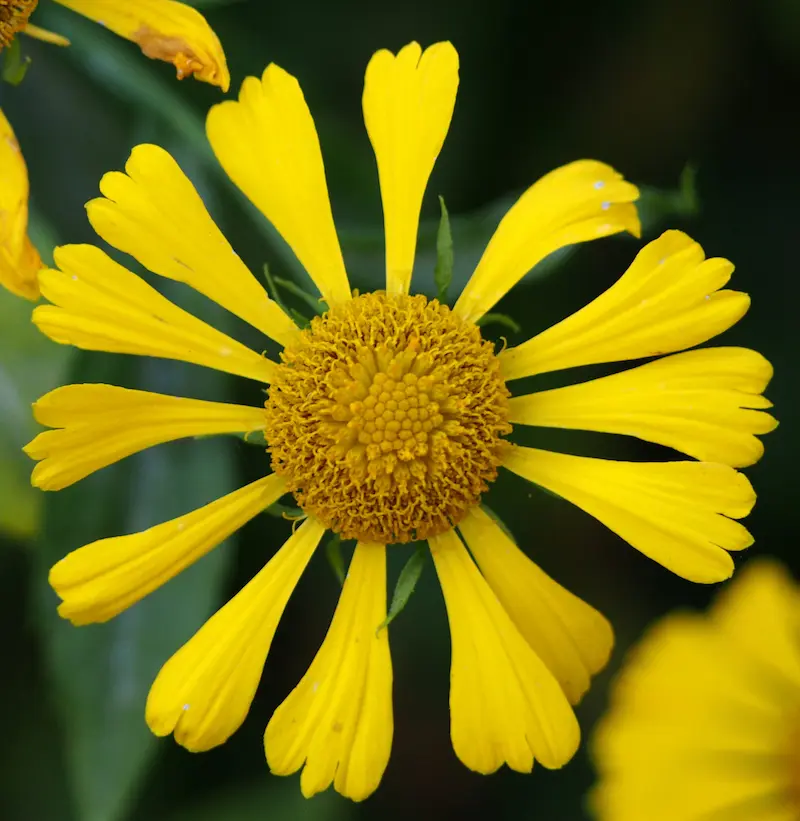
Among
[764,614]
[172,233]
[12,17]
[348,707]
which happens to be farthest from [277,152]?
[764,614]

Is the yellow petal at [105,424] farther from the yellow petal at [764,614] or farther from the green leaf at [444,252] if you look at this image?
the yellow petal at [764,614]

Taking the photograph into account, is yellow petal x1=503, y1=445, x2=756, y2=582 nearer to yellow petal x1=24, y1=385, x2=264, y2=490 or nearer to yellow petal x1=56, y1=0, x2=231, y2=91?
yellow petal x1=24, y1=385, x2=264, y2=490

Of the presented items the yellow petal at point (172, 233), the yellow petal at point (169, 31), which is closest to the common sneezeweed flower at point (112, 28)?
the yellow petal at point (169, 31)

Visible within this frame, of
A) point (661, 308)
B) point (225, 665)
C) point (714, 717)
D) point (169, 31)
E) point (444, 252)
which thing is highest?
point (169, 31)

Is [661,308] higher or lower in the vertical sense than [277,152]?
lower

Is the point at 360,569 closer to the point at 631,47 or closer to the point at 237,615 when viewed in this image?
the point at 237,615

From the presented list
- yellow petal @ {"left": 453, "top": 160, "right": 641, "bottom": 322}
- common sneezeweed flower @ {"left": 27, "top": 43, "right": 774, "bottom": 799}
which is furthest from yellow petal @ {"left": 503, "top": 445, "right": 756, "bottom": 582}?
yellow petal @ {"left": 453, "top": 160, "right": 641, "bottom": 322}

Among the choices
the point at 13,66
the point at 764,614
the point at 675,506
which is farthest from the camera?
the point at 764,614

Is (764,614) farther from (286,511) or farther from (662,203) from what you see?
(286,511)
